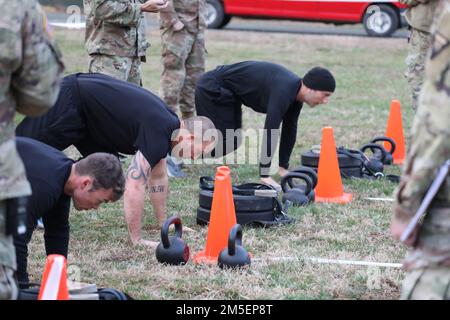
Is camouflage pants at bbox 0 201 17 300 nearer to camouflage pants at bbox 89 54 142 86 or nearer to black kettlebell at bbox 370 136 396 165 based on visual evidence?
camouflage pants at bbox 89 54 142 86

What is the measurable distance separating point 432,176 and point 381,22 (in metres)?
18.0

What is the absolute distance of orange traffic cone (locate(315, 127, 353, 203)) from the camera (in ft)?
23.8

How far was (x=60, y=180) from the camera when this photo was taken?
165 inches

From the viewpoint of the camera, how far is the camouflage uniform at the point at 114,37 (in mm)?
7086

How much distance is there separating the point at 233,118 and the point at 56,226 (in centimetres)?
356

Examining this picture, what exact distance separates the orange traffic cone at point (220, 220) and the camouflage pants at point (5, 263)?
2339mm

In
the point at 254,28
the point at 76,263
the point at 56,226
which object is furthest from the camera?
the point at 254,28

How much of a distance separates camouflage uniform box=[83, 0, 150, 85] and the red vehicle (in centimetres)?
1307

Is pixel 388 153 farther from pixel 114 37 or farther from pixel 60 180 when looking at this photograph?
pixel 60 180

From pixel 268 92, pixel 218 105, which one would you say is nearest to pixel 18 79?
pixel 268 92

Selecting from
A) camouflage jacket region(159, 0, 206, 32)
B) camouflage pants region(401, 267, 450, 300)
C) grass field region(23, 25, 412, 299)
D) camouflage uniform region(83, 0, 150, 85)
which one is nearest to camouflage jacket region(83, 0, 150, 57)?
camouflage uniform region(83, 0, 150, 85)
